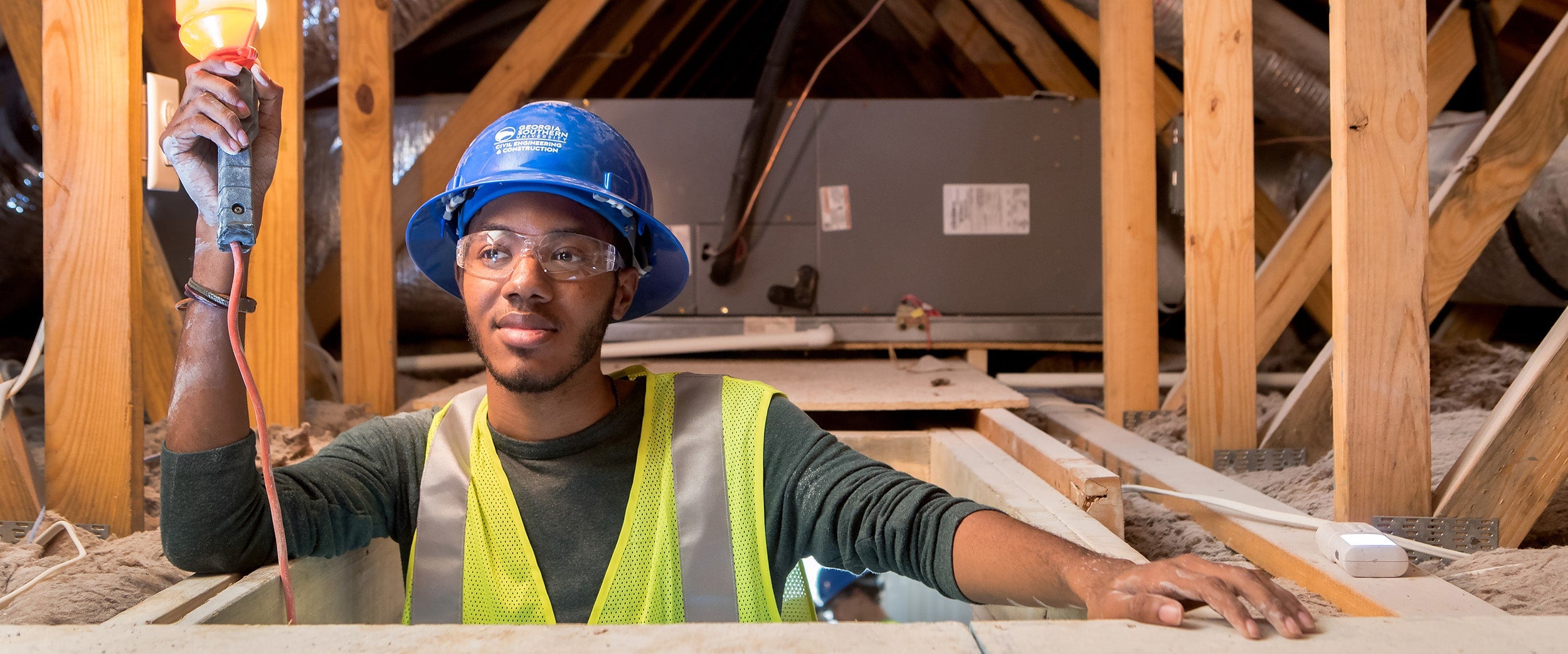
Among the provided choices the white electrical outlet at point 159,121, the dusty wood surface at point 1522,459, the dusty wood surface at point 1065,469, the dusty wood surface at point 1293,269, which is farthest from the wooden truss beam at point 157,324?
the dusty wood surface at point 1293,269

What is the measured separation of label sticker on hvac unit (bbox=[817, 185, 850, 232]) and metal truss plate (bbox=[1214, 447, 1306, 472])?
1757 mm

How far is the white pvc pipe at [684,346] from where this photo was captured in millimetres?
3111

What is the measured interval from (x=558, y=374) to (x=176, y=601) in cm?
45

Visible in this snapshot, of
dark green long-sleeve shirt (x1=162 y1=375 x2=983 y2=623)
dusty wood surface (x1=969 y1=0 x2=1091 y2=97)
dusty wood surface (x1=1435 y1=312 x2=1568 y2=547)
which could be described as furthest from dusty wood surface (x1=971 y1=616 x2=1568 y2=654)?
dusty wood surface (x1=969 y1=0 x2=1091 y2=97)

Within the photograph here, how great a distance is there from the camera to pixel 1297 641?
2.47 ft

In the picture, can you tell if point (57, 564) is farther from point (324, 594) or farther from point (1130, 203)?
point (1130, 203)

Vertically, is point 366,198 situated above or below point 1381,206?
above

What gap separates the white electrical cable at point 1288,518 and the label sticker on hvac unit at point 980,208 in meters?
1.91

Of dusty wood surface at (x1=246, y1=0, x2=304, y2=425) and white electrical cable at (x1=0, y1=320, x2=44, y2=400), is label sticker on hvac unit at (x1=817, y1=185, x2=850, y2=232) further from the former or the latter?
white electrical cable at (x1=0, y1=320, x2=44, y2=400)

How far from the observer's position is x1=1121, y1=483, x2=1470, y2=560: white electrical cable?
1187 mm

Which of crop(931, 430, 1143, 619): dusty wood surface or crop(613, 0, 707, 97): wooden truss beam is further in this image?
crop(613, 0, 707, 97): wooden truss beam

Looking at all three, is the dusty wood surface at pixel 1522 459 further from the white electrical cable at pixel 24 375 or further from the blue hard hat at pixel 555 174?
the white electrical cable at pixel 24 375

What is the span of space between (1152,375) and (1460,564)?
1160 millimetres

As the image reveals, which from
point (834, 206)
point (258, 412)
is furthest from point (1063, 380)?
point (258, 412)
